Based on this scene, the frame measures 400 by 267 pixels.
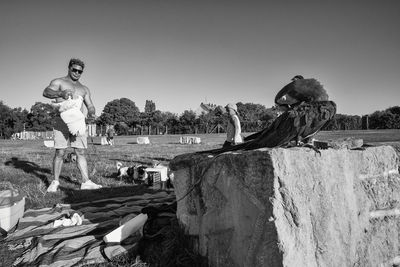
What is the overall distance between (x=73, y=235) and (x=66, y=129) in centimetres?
319

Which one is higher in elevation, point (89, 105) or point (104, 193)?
point (89, 105)

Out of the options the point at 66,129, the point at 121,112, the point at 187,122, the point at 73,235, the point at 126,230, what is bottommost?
the point at 73,235

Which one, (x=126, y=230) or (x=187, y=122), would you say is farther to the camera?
(x=187, y=122)

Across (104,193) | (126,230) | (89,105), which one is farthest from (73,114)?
(126,230)

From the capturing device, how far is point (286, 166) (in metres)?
2.04

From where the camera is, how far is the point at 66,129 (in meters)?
6.20

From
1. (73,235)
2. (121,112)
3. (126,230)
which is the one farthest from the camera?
(121,112)

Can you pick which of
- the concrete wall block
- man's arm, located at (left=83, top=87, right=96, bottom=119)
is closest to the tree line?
man's arm, located at (left=83, top=87, right=96, bottom=119)

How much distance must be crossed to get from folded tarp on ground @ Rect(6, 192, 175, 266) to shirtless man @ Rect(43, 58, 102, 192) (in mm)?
1298

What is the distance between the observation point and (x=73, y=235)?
3.63m

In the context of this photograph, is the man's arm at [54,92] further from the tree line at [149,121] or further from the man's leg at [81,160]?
the tree line at [149,121]

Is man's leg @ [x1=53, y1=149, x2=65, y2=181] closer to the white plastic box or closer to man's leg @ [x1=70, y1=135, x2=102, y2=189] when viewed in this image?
man's leg @ [x1=70, y1=135, x2=102, y2=189]

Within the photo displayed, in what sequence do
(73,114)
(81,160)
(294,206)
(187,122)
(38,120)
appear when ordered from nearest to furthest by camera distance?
(294,206) → (73,114) → (81,160) → (187,122) → (38,120)

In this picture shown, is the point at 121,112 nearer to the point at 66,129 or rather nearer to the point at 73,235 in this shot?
the point at 66,129
